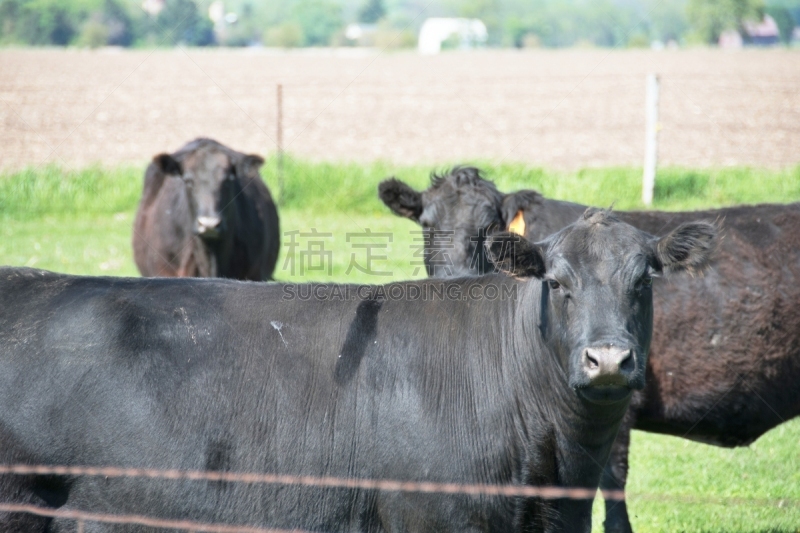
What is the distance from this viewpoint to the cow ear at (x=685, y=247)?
3916 millimetres

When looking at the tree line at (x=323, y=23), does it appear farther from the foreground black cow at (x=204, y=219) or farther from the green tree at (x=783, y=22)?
the foreground black cow at (x=204, y=219)

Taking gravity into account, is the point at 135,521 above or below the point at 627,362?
below

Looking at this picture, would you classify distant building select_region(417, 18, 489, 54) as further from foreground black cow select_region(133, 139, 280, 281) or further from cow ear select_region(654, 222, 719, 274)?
cow ear select_region(654, 222, 719, 274)

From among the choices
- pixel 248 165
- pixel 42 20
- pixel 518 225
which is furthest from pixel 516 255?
pixel 42 20

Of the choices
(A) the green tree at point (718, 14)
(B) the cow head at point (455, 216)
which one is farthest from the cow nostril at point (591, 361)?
(A) the green tree at point (718, 14)

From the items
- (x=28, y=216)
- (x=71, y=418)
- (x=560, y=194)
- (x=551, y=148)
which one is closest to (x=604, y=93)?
(x=551, y=148)

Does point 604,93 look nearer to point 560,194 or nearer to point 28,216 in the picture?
point 560,194

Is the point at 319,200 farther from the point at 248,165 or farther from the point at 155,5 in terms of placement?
the point at 155,5

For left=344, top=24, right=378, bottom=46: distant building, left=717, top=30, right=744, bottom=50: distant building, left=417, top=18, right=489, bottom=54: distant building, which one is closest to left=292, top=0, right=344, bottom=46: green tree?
left=344, top=24, right=378, bottom=46: distant building

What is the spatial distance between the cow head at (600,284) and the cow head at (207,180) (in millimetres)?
4826

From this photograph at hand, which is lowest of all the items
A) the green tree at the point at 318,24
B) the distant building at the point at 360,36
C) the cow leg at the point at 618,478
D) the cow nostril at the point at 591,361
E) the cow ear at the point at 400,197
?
the cow leg at the point at 618,478

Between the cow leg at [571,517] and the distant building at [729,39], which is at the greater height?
the distant building at [729,39]

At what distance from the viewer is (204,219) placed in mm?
8031

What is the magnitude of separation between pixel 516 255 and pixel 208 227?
486 cm
